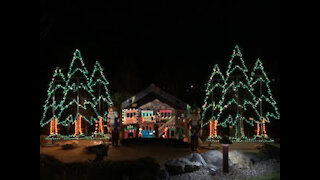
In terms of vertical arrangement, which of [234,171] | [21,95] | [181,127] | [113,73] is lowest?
[234,171]

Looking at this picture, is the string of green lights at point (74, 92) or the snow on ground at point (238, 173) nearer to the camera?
the snow on ground at point (238, 173)

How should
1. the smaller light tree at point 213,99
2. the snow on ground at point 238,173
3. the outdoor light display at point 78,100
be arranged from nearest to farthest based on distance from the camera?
the snow on ground at point 238,173
the smaller light tree at point 213,99
the outdoor light display at point 78,100

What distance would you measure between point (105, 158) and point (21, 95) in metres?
6.03

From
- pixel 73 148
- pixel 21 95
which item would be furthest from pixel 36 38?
pixel 73 148

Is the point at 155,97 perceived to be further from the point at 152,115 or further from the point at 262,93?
the point at 262,93

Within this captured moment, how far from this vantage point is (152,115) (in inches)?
464

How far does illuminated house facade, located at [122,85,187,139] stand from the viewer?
456 inches

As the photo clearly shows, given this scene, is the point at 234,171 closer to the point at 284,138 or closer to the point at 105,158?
the point at 105,158

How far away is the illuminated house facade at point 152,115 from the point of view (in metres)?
11.6

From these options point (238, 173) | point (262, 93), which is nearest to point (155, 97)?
point (238, 173)

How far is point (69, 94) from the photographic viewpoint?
1362cm

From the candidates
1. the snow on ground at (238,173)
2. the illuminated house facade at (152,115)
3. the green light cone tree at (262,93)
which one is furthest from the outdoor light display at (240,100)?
the snow on ground at (238,173)

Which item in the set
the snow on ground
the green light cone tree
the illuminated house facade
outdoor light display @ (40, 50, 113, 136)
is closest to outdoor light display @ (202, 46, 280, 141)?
the green light cone tree

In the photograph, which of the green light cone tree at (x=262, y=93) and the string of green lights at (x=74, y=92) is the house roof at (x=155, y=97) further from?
the green light cone tree at (x=262, y=93)
